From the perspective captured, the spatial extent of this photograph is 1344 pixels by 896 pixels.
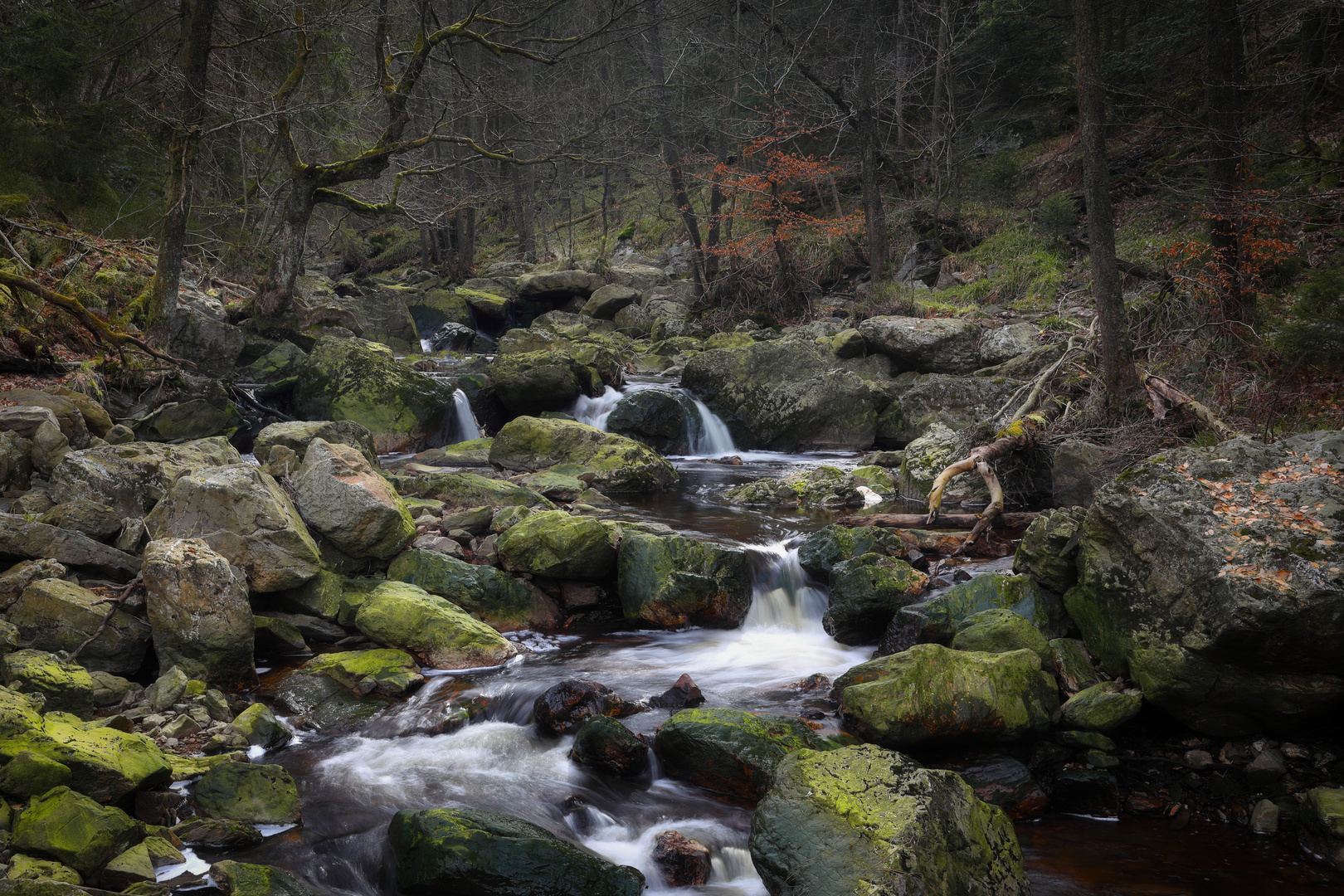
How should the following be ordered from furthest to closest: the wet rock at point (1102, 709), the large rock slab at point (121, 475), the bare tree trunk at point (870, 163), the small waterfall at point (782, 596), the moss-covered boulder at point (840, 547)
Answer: the bare tree trunk at point (870, 163)
the moss-covered boulder at point (840, 547)
the small waterfall at point (782, 596)
the large rock slab at point (121, 475)
the wet rock at point (1102, 709)

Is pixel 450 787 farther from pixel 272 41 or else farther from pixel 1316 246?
pixel 272 41

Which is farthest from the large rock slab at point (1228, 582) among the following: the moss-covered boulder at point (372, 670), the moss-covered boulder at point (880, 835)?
the moss-covered boulder at point (372, 670)

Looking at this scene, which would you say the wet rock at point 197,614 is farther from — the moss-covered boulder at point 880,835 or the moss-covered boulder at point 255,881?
the moss-covered boulder at point 880,835

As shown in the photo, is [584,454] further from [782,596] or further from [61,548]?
[61,548]

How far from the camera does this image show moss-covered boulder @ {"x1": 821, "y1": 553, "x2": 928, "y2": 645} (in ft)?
21.8

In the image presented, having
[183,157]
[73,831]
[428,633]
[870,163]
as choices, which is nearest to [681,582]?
[428,633]

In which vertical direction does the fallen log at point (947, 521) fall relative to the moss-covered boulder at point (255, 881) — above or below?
above

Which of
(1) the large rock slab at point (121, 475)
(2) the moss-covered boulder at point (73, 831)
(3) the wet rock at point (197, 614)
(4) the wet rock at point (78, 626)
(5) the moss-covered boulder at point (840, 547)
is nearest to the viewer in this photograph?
(2) the moss-covered boulder at point (73, 831)

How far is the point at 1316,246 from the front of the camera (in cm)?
1042

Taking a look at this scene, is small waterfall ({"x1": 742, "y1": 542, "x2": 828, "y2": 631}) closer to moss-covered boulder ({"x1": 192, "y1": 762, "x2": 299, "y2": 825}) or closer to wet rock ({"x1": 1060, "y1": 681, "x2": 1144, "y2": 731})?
wet rock ({"x1": 1060, "y1": 681, "x2": 1144, "y2": 731})

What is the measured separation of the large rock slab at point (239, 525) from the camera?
235 inches

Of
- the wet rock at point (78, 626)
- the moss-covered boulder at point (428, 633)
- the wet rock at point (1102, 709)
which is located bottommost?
the wet rock at point (1102, 709)

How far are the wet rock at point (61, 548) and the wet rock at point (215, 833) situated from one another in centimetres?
277

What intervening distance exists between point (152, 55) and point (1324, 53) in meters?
17.7
